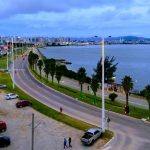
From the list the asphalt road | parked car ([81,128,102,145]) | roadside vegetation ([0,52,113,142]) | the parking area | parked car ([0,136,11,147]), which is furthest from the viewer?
roadside vegetation ([0,52,113,142])

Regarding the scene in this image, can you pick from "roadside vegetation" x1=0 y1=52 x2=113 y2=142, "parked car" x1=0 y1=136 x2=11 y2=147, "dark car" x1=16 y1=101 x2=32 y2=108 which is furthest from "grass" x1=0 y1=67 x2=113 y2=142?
"parked car" x1=0 y1=136 x2=11 y2=147

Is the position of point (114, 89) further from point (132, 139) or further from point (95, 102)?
point (132, 139)

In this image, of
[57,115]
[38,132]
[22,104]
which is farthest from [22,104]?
[38,132]

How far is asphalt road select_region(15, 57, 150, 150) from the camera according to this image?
1935 inches

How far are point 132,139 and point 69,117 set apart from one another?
47.0ft

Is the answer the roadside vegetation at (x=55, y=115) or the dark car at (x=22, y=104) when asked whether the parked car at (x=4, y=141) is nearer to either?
the roadside vegetation at (x=55, y=115)

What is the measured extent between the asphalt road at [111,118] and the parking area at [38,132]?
3.23m

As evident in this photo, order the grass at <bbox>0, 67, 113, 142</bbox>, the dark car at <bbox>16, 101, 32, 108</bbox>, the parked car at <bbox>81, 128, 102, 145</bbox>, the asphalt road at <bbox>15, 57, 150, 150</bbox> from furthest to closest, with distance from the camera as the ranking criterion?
1. the dark car at <bbox>16, 101, 32, 108</bbox>
2. the grass at <bbox>0, 67, 113, 142</bbox>
3. the asphalt road at <bbox>15, 57, 150, 150</bbox>
4. the parked car at <bbox>81, 128, 102, 145</bbox>

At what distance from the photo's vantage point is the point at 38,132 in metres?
55.2

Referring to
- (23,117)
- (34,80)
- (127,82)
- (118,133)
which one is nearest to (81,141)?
(118,133)

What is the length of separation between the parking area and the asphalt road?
3229 mm

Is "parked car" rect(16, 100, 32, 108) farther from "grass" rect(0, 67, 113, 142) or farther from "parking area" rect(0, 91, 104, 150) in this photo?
"parking area" rect(0, 91, 104, 150)

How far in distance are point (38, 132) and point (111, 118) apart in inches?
469

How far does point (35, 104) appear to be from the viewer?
73.7 m
